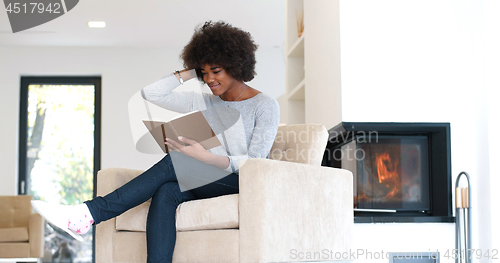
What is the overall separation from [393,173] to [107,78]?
4.29 m

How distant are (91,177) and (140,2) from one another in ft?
7.77

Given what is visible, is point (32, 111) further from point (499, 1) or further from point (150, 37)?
point (499, 1)

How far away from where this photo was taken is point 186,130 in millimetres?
2002

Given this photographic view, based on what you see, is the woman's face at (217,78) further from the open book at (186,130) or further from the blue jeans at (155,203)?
the blue jeans at (155,203)

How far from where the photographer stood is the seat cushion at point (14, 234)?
4.62 m

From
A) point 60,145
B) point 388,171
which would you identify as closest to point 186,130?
point 388,171

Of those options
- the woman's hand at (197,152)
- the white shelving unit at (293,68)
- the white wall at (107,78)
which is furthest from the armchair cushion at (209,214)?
the white wall at (107,78)

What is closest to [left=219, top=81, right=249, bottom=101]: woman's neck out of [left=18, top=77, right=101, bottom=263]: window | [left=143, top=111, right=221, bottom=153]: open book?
[left=143, top=111, right=221, bottom=153]: open book

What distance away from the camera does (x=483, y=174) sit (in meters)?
2.65

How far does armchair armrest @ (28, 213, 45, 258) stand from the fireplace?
3.07m

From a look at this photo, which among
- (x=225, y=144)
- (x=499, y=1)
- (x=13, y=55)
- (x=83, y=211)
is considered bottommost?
(x=83, y=211)

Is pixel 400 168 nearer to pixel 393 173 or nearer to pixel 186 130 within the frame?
pixel 393 173

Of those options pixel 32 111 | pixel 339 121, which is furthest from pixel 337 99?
pixel 32 111

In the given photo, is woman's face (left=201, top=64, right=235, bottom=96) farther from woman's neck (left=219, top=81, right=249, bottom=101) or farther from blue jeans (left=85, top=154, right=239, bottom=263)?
blue jeans (left=85, top=154, right=239, bottom=263)
